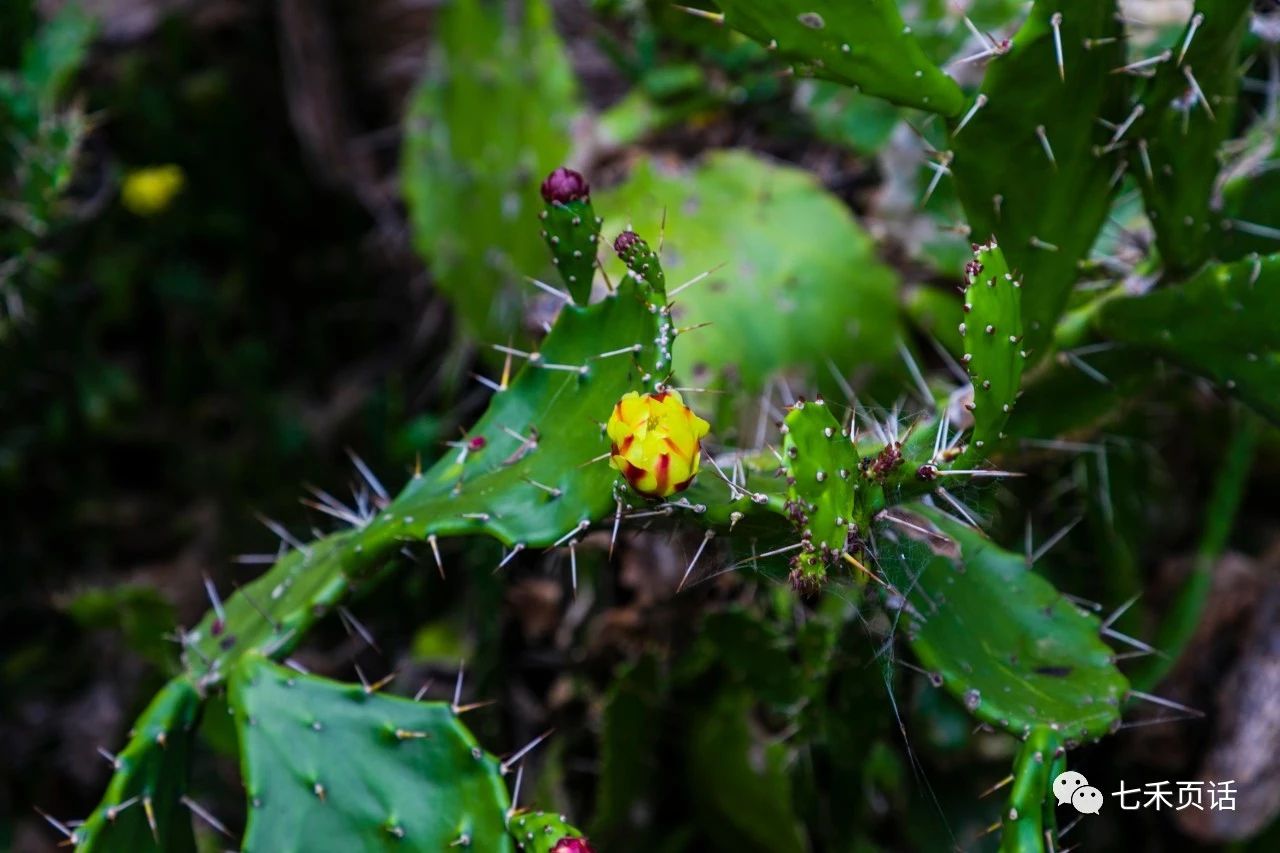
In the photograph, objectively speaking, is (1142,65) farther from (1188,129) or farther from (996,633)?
(996,633)

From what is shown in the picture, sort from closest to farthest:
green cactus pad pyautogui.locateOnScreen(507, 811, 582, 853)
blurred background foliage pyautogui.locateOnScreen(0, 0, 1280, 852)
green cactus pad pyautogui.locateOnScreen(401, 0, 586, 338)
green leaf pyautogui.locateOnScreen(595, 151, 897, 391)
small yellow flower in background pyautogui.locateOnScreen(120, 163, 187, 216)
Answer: green cactus pad pyautogui.locateOnScreen(507, 811, 582, 853) → blurred background foliage pyautogui.locateOnScreen(0, 0, 1280, 852) → green leaf pyautogui.locateOnScreen(595, 151, 897, 391) → green cactus pad pyautogui.locateOnScreen(401, 0, 586, 338) → small yellow flower in background pyautogui.locateOnScreen(120, 163, 187, 216)

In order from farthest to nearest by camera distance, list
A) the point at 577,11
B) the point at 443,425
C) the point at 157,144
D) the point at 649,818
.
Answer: the point at 577,11 → the point at 157,144 → the point at 443,425 → the point at 649,818

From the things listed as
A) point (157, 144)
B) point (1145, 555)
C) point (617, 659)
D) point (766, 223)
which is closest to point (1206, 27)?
point (766, 223)

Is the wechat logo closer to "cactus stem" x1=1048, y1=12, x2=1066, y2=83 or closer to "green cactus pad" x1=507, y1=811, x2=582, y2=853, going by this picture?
"green cactus pad" x1=507, y1=811, x2=582, y2=853

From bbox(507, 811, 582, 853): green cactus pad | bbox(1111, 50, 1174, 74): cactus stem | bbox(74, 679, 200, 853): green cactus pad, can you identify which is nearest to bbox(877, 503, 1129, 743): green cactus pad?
bbox(507, 811, 582, 853): green cactus pad

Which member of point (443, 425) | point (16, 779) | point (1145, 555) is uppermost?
point (443, 425)

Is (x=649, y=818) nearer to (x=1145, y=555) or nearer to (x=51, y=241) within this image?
(x=1145, y=555)

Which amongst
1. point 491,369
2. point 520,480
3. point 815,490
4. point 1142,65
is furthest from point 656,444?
point 491,369
